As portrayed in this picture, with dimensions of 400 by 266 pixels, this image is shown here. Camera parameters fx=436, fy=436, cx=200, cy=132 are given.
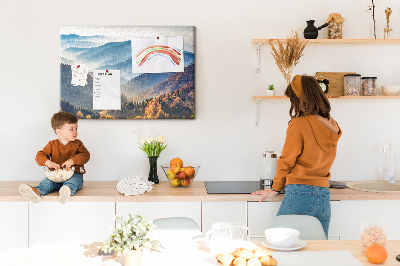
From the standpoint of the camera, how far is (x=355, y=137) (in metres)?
3.30

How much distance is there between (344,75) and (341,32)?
1.03 ft

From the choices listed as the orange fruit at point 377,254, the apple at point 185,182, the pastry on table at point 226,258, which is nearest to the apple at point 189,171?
the apple at point 185,182

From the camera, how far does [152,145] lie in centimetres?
309

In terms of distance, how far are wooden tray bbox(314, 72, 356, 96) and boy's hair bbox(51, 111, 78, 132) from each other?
5.86 ft

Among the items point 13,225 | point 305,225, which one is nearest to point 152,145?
point 13,225

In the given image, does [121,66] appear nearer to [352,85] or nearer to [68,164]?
[68,164]

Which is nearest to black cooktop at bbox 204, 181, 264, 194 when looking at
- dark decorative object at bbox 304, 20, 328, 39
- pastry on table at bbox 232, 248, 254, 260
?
dark decorative object at bbox 304, 20, 328, 39

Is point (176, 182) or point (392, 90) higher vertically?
point (392, 90)

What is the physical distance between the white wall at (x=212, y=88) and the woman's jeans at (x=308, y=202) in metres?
0.85

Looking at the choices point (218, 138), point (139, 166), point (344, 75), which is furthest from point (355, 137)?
point (139, 166)

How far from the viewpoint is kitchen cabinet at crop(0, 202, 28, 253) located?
2701mm

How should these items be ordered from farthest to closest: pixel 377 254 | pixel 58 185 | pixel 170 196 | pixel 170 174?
pixel 170 174 < pixel 58 185 < pixel 170 196 < pixel 377 254

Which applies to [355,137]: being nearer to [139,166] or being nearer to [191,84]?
[191,84]

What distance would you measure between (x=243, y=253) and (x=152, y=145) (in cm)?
174
